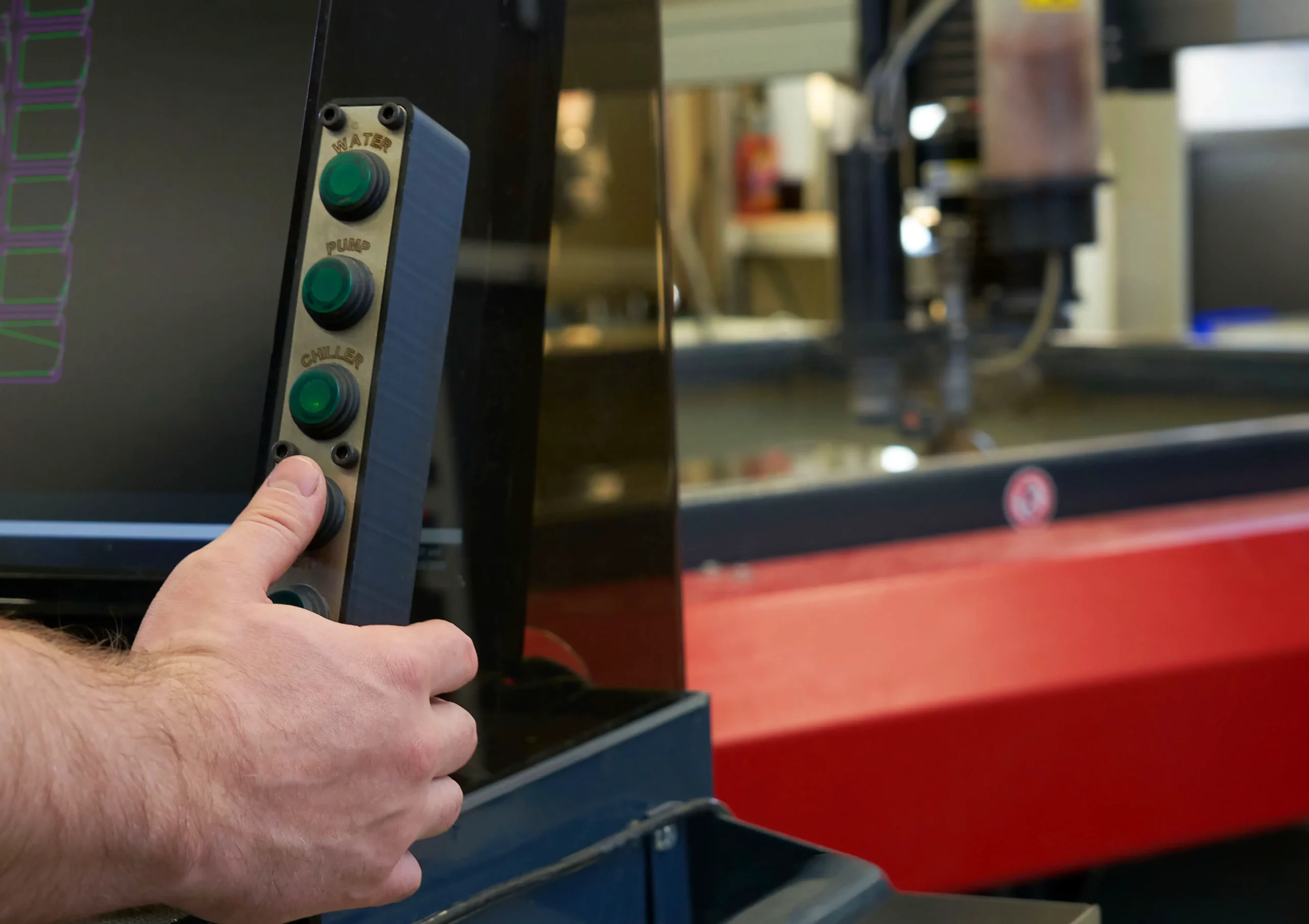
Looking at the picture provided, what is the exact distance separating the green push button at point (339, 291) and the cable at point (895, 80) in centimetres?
100

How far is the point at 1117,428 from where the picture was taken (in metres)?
1.45

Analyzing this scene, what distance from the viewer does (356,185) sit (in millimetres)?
365

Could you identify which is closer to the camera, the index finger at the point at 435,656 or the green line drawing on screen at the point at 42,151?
the index finger at the point at 435,656

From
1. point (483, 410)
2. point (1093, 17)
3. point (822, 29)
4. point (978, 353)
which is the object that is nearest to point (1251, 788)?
point (483, 410)

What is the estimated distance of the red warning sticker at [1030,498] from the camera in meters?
1.02

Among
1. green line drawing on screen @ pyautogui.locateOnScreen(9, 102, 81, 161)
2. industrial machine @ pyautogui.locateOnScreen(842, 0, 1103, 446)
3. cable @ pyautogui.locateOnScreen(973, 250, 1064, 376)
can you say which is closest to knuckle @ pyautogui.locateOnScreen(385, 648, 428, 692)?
green line drawing on screen @ pyautogui.locateOnScreen(9, 102, 81, 161)

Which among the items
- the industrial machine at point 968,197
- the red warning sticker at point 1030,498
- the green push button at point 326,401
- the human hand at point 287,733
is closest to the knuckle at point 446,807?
the human hand at point 287,733

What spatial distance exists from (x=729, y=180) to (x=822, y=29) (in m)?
2.32

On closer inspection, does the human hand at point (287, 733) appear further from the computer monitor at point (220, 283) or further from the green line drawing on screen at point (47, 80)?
the green line drawing on screen at point (47, 80)

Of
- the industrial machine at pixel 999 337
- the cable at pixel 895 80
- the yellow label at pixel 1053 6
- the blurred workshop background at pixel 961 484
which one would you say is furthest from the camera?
the cable at pixel 895 80

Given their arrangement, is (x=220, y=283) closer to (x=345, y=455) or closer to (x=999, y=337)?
(x=345, y=455)

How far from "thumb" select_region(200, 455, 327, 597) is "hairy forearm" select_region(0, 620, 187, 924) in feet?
0.13

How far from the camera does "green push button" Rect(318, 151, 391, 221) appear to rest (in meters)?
0.36

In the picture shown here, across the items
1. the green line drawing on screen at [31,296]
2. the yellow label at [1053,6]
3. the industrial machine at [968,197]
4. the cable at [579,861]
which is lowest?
the cable at [579,861]
